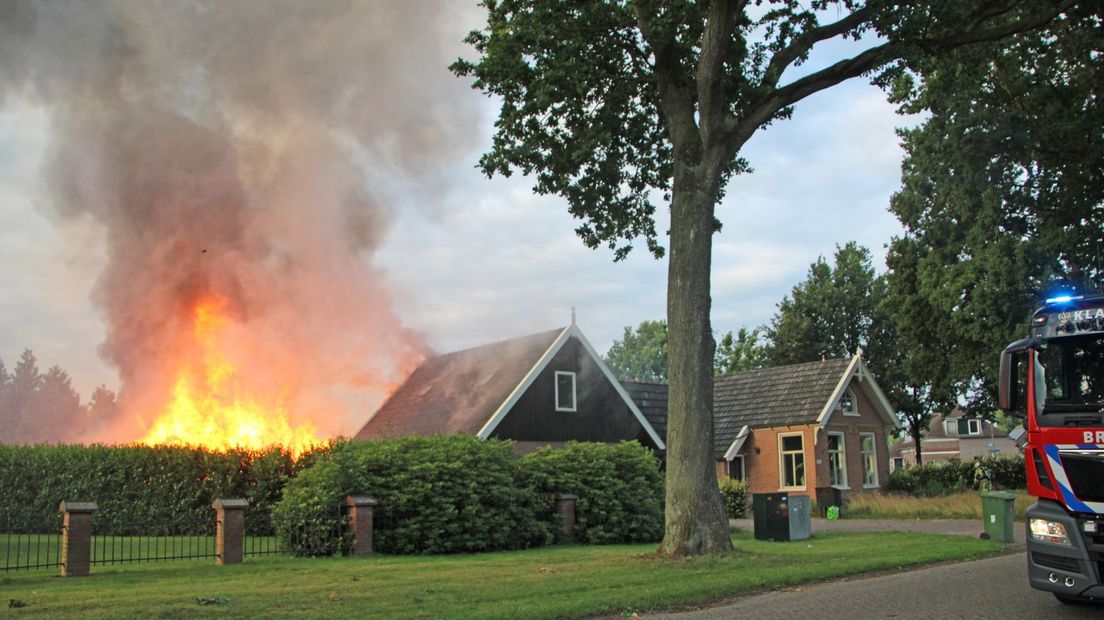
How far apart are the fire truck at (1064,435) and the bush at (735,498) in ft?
69.7

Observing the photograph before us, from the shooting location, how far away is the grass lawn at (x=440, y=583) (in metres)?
9.73

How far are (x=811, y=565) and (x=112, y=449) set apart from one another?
1783cm

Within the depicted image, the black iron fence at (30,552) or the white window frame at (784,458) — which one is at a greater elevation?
the white window frame at (784,458)

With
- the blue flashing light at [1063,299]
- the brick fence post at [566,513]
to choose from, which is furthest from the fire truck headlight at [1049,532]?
the brick fence post at [566,513]

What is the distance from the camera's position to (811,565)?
44.3 feet

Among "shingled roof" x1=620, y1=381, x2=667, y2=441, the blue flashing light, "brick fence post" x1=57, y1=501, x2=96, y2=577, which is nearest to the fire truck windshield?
the blue flashing light

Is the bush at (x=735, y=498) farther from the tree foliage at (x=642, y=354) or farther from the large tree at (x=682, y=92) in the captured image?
the tree foliage at (x=642, y=354)

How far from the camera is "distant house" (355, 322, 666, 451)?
27828mm

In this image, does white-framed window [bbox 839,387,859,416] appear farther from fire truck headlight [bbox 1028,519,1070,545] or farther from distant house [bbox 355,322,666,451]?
fire truck headlight [bbox 1028,519,1070,545]

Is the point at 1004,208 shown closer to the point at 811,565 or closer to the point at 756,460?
the point at 756,460

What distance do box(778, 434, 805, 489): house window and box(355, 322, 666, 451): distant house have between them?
5.73 meters

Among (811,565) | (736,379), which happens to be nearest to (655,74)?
(811,565)

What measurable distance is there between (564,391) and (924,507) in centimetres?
1143

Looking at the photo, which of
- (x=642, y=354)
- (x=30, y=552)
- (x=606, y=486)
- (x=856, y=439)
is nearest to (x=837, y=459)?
(x=856, y=439)
